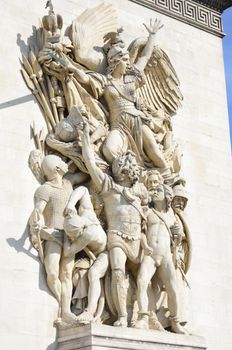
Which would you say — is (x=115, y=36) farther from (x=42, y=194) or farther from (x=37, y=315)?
(x=37, y=315)

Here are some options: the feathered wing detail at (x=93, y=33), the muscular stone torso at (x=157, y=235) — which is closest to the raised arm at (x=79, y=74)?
the feathered wing detail at (x=93, y=33)

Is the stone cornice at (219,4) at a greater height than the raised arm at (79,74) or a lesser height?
greater

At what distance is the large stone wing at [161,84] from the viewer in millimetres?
11266

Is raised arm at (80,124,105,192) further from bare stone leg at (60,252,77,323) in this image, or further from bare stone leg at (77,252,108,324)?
bare stone leg at (60,252,77,323)

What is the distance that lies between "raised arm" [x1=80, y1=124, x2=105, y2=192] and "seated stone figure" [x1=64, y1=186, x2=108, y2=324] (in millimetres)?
171

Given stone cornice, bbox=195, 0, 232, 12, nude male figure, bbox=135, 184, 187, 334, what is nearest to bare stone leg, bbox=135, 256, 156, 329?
nude male figure, bbox=135, 184, 187, 334

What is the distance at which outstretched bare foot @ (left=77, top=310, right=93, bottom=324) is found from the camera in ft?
29.8

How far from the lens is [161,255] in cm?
1009

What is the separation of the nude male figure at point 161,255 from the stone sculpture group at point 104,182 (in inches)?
0.5

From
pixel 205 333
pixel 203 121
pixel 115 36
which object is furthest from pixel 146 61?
pixel 205 333

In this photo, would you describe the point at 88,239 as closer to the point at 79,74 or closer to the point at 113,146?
the point at 113,146

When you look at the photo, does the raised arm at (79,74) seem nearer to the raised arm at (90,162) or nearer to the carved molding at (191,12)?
the raised arm at (90,162)

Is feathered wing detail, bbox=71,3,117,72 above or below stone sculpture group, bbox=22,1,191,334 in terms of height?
above

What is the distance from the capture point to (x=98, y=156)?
10.1 m
